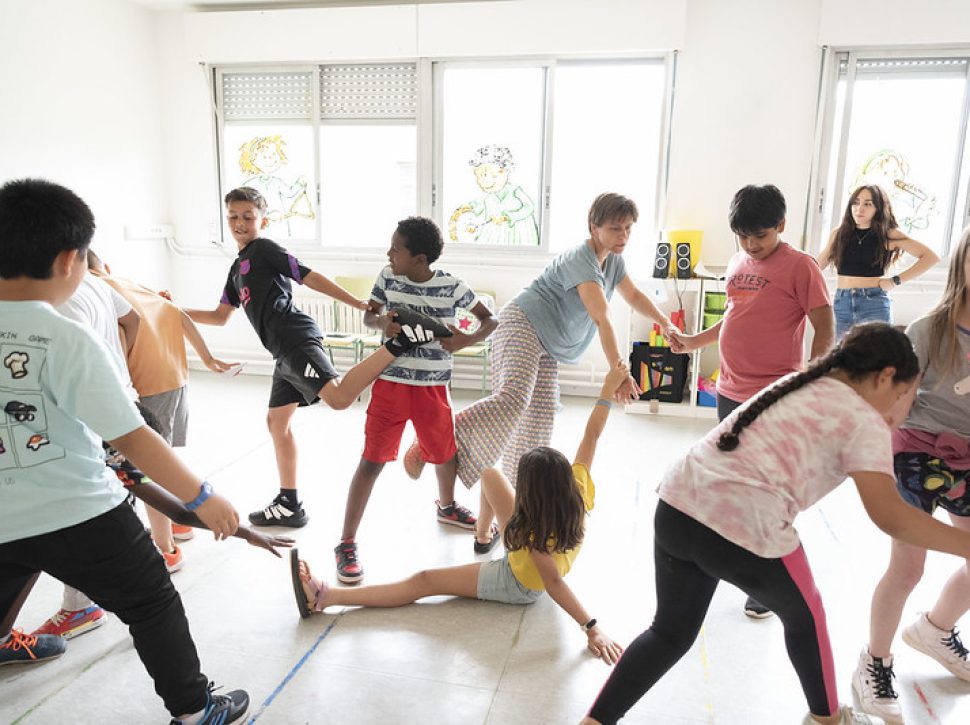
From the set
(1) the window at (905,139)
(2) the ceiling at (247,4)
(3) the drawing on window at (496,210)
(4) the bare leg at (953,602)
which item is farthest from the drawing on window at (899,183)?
(4) the bare leg at (953,602)

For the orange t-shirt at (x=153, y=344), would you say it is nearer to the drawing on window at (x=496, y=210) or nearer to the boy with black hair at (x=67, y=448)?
the boy with black hair at (x=67, y=448)

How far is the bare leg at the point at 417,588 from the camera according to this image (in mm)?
2355

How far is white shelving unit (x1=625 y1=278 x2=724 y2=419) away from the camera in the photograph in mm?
4828

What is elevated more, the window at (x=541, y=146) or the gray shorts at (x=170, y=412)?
the window at (x=541, y=146)

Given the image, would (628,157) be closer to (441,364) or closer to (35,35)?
(441,364)

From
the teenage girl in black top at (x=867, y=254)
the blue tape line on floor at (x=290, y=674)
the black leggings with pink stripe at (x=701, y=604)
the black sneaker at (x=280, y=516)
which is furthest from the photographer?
the teenage girl in black top at (x=867, y=254)

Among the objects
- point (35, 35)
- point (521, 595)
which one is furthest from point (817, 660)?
point (35, 35)

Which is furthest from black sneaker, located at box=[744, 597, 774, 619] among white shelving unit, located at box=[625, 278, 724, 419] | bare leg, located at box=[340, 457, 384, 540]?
white shelving unit, located at box=[625, 278, 724, 419]

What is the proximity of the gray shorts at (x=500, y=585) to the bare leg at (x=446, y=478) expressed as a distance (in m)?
0.48

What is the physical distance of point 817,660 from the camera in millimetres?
1552

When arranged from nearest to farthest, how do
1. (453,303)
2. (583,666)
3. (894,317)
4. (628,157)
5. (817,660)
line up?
(817,660), (583,666), (453,303), (894,317), (628,157)

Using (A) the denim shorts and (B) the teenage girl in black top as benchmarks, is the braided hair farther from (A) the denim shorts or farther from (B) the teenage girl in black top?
(B) the teenage girl in black top

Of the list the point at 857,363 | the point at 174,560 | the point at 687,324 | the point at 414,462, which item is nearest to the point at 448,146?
the point at 687,324

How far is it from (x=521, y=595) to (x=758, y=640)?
2.45 feet
